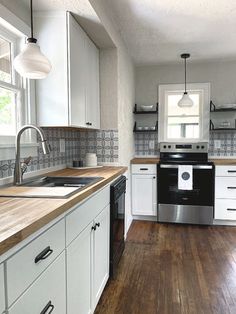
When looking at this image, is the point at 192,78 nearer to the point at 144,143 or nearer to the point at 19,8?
the point at 144,143

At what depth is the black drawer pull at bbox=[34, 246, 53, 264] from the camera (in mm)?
908

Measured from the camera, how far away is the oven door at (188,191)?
3439mm

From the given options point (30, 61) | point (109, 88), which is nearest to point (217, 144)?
point (109, 88)

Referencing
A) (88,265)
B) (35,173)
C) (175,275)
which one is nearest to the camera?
(88,265)

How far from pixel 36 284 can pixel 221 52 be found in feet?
11.7

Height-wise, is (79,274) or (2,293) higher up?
(2,293)

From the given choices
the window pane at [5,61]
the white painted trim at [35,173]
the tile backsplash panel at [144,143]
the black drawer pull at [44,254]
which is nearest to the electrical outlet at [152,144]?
the tile backsplash panel at [144,143]

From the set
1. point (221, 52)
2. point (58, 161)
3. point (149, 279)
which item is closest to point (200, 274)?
point (149, 279)

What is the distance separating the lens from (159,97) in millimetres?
4125

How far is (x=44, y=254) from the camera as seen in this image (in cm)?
95

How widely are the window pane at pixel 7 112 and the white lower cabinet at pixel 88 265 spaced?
874mm

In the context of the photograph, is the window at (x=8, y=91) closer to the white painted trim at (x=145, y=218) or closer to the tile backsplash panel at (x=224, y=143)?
the white painted trim at (x=145, y=218)

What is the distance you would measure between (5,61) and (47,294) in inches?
59.8

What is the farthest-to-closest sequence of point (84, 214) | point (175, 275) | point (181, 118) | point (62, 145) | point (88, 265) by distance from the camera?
point (181, 118) < point (62, 145) < point (175, 275) < point (88, 265) < point (84, 214)
